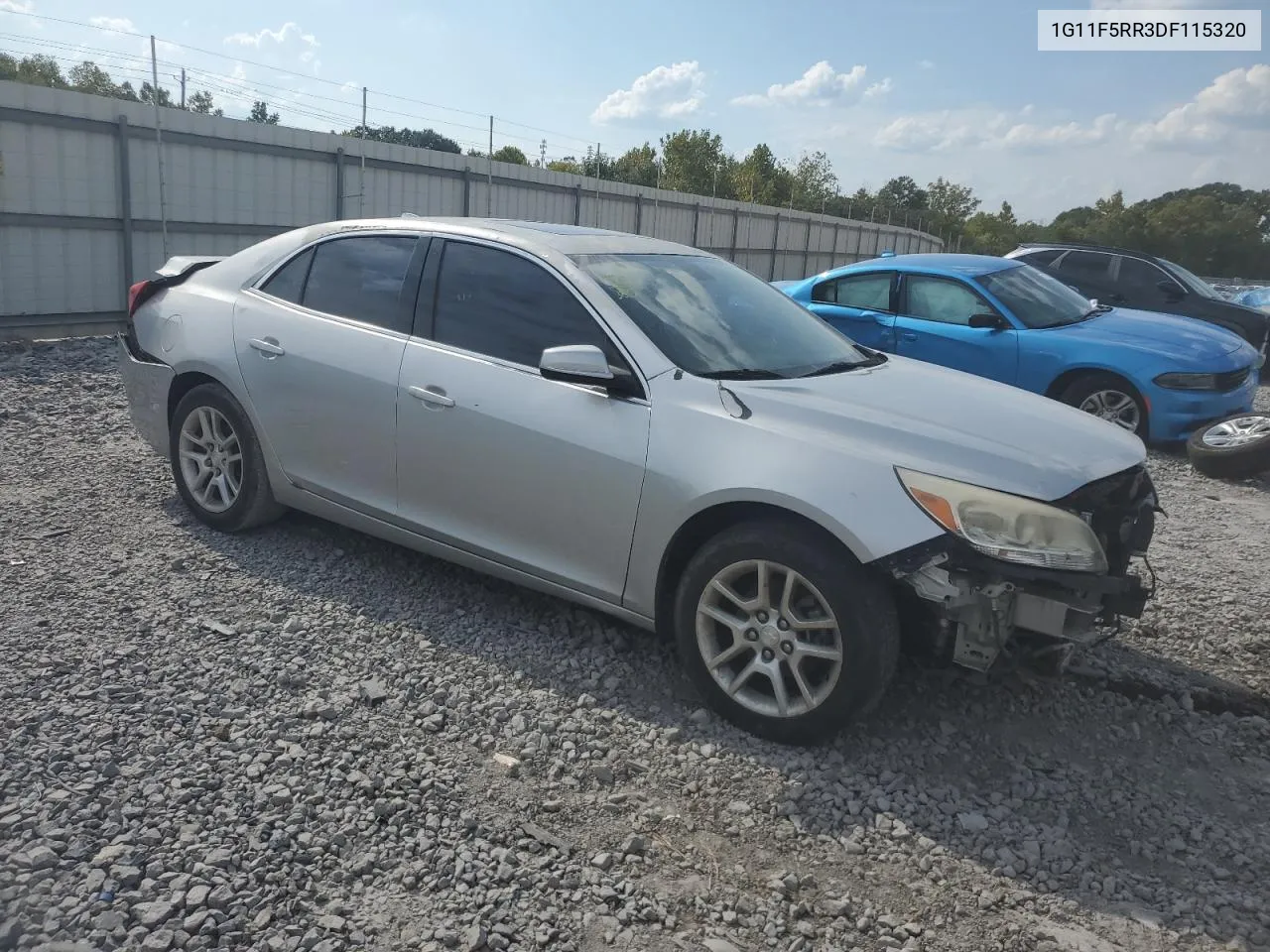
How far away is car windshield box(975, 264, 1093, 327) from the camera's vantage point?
8.70 meters

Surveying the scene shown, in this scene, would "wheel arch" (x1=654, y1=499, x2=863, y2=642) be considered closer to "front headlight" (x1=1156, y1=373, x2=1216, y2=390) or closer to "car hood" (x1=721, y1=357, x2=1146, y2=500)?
"car hood" (x1=721, y1=357, x2=1146, y2=500)

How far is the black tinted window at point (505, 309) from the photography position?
3.92m

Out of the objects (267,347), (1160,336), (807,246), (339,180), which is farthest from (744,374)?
(807,246)

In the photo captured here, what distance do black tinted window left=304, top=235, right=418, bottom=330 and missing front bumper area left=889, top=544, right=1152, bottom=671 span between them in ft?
8.19

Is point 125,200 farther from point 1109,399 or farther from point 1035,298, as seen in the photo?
point 1109,399

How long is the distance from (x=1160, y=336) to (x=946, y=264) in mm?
1905

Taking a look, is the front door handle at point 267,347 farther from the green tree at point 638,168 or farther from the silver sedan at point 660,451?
the green tree at point 638,168

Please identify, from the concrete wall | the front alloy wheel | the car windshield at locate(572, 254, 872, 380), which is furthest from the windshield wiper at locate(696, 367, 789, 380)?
the concrete wall

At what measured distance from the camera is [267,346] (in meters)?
4.67

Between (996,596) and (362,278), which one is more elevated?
(362,278)

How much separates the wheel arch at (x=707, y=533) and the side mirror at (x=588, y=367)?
0.55 meters

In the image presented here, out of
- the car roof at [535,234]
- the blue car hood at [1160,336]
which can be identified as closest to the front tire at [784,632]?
the car roof at [535,234]

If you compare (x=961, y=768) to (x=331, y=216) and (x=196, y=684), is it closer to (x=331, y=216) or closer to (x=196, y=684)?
(x=196, y=684)

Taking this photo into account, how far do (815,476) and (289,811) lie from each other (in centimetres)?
190
